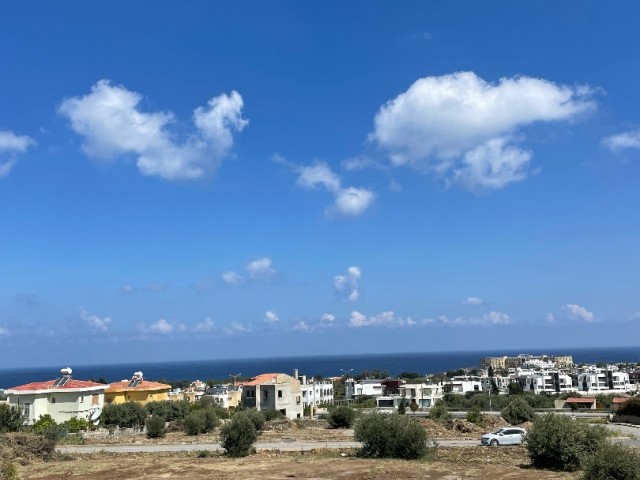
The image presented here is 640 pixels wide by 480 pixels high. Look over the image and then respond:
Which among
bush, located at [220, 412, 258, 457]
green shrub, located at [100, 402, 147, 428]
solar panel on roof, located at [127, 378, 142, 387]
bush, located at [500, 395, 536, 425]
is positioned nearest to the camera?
bush, located at [220, 412, 258, 457]

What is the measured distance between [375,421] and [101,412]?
40.2 meters

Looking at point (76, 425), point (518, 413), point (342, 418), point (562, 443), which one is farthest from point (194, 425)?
point (562, 443)

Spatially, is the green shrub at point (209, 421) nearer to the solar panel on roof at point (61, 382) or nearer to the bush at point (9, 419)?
the solar panel on roof at point (61, 382)

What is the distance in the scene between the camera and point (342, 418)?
6550 cm

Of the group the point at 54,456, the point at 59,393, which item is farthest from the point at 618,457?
the point at 59,393

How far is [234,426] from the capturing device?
38.8 meters

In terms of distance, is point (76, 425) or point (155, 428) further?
point (76, 425)

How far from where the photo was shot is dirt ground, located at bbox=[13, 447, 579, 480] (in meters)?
28.8

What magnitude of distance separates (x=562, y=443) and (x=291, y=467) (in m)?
14.1

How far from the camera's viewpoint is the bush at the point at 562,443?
102ft

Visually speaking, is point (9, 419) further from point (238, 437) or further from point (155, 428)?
point (238, 437)

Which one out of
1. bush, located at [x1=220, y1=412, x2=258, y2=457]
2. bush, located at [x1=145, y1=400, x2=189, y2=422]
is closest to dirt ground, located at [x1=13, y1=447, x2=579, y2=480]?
bush, located at [x1=220, y1=412, x2=258, y2=457]

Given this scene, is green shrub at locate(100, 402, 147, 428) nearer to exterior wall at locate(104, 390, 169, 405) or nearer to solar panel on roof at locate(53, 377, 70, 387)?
solar panel on roof at locate(53, 377, 70, 387)

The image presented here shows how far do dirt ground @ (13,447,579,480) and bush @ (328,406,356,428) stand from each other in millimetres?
26880
